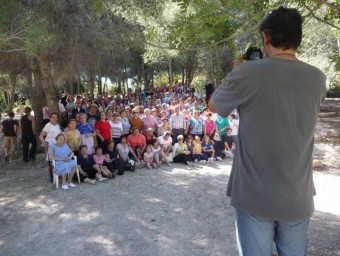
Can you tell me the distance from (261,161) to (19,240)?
14.8 feet

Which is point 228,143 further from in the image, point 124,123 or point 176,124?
point 124,123

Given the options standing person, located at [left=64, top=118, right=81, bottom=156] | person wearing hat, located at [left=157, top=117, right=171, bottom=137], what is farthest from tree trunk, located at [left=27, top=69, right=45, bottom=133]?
standing person, located at [left=64, top=118, right=81, bottom=156]

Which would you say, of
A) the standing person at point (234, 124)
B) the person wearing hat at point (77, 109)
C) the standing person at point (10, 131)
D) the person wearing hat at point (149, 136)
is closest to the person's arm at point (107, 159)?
the person wearing hat at point (149, 136)

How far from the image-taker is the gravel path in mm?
4680

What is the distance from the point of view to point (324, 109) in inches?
915

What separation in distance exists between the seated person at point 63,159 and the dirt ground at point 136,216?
31 centimetres

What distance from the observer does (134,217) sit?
5.73 meters

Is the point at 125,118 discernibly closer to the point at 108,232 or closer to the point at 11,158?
the point at 11,158

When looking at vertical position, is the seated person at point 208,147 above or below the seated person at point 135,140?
below

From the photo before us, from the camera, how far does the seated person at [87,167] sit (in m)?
7.82

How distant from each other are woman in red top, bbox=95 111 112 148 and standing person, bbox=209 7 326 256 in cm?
732

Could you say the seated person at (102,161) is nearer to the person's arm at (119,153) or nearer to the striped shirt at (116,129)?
the person's arm at (119,153)

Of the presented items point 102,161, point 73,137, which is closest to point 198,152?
point 102,161

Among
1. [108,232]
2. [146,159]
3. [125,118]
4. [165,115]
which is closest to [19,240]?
[108,232]
